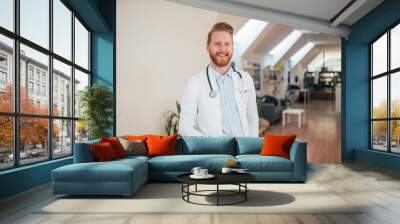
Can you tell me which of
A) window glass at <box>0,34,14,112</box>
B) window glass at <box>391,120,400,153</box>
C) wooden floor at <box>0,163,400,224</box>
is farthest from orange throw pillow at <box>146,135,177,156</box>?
window glass at <box>391,120,400,153</box>

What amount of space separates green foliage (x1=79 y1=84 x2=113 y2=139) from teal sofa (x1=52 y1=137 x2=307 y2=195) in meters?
1.59

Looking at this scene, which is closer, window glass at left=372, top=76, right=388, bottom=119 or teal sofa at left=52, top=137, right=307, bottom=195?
teal sofa at left=52, top=137, right=307, bottom=195

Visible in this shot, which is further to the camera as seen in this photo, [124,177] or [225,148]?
[225,148]

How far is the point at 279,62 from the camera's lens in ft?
64.7

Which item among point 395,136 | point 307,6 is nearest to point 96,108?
point 307,6

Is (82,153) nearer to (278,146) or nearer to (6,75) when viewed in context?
(6,75)

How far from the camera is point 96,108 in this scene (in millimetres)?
7672

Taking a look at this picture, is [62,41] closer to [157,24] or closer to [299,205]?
[157,24]

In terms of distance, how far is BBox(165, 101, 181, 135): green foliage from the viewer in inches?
355

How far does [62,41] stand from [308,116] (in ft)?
36.7

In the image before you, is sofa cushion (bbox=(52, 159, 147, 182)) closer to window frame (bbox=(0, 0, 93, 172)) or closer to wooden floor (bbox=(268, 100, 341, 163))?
window frame (bbox=(0, 0, 93, 172))

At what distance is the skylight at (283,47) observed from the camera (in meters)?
18.0

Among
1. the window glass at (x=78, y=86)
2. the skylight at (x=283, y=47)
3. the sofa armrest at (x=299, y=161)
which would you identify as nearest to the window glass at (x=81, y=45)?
the window glass at (x=78, y=86)

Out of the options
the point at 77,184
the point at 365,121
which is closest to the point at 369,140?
the point at 365,121
